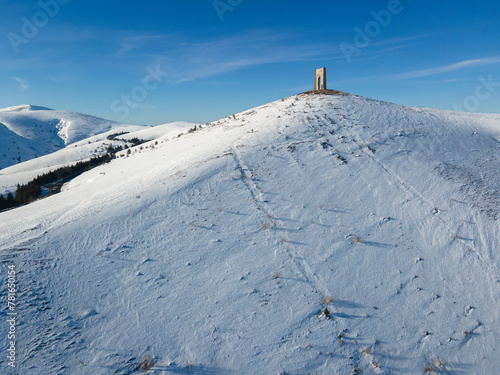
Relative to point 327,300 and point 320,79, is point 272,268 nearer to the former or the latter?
point 327,300

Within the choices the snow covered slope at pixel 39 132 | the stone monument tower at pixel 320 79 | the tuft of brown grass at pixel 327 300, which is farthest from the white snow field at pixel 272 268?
the snow covered slope at pixel 39 132

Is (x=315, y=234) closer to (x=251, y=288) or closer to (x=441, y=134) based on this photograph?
(x=251, y=288)

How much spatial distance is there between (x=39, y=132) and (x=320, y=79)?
14905 centimetres

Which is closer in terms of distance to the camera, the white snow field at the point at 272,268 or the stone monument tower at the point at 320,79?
the white snow field at the point at 272,268

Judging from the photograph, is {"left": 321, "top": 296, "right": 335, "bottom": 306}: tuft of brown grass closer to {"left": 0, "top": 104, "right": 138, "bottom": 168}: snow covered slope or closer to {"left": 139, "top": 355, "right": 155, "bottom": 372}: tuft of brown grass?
{"left": 139, "top": 355, "right": 155, "bottom": 372}: tuft of brown grass

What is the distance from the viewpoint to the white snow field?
6.41 meters

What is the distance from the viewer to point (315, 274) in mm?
8164

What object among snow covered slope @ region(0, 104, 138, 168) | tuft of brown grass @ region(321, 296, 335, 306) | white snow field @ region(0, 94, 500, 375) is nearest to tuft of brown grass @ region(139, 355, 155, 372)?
white snow field @ region(0, 94, 500, 375)

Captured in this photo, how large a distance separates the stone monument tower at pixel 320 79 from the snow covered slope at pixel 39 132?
87345 mm

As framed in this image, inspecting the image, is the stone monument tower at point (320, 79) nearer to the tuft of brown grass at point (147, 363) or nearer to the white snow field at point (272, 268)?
the white snow field at point (272, 268)

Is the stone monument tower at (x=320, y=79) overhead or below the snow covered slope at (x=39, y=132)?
below

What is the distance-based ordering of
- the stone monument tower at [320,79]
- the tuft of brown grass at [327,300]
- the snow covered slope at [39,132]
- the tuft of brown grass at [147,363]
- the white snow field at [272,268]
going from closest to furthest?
the tuft of brown grass at [147,363] → the white snow field at [272,268] → the tuft of brown grass at [327,300] → the stone monument tower at [320,79] → the snow covered slope at [39,132]

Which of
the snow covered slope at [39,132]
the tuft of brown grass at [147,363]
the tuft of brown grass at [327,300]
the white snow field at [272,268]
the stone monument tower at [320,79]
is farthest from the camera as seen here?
the snow covered slope at [39,132]

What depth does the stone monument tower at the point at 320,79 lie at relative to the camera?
83.4ft
